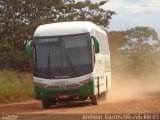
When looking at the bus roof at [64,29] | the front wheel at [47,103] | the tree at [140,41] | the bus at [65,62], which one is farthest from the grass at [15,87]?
the tree at [140,41]

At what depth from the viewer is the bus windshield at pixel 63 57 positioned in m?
22.7

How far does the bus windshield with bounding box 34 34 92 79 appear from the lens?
22.7m

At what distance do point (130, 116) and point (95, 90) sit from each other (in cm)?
758

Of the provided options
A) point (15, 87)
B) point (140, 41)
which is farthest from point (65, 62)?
point (140, 41)

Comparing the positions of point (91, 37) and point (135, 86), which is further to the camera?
point (135, 86)

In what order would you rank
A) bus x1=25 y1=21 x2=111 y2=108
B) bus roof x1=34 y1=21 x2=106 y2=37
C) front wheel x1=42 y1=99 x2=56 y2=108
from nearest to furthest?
bus x1=25 y1=21 x2=111 y2=108 → bus roof x1=34 y1=21 x2=106 y2=37 → front wheel x1=42 y1=99 x2=56 y2=108

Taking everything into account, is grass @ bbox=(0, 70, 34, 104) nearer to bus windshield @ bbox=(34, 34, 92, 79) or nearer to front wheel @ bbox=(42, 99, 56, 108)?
front wheel @ bbox=(42, 99, 56, 108)

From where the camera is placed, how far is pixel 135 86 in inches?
1732

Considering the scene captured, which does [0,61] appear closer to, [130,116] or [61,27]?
[61,27]

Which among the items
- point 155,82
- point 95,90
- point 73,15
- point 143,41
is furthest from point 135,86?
point 143,41

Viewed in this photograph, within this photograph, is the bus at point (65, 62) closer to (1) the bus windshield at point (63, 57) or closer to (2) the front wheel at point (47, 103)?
(1) the bus windshield at point (63, 57)

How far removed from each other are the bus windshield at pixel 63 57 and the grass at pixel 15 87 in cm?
745

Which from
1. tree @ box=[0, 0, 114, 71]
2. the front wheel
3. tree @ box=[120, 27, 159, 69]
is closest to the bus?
the front wheel

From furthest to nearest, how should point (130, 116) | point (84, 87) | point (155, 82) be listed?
point (155, 82) → point (84, 87) → point (130, 116)
